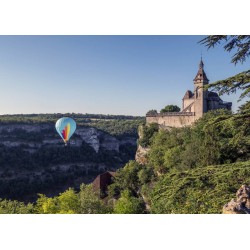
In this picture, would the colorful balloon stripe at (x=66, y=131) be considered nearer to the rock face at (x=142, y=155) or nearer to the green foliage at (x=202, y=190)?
the rock face at (x=142, y=155)

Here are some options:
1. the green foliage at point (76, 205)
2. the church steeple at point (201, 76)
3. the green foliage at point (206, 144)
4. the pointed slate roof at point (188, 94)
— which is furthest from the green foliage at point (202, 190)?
the pointed slate roof at point (188, 94)

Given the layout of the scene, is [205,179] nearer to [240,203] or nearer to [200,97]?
[240,203]

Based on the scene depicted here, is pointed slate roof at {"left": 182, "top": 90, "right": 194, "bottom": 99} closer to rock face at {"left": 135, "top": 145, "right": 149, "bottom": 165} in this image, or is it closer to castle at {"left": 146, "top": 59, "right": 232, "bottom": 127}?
castle at {"left": 146, "top": 59, "right": 232, "bottom": 127}

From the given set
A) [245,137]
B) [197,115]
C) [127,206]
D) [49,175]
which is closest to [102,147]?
[49,175]

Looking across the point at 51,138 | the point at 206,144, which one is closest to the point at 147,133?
the point at 206,144

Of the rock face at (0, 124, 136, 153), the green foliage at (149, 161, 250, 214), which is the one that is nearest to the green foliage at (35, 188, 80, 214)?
the green foliage at (149, 161, 250, 214)

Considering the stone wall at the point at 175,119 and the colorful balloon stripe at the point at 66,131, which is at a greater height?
the stone wall at the point at 175,119

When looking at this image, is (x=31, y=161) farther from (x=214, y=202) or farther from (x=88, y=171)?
(x=214, y=202)
